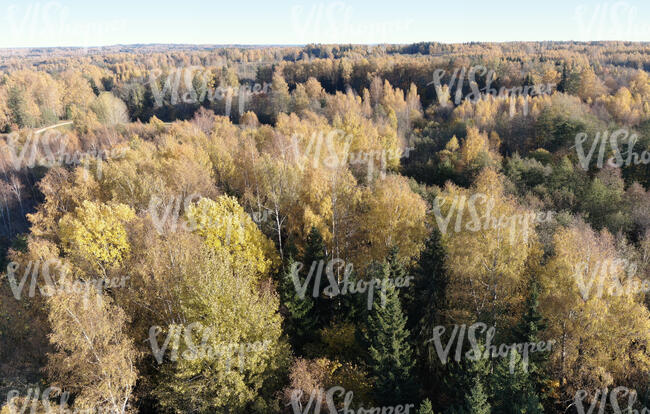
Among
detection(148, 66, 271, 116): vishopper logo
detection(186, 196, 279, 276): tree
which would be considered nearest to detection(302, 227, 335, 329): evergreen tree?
detection(186, 196, 279, 276): tree

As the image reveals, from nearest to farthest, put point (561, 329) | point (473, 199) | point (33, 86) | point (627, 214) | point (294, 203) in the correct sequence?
point (561, 329) → point (473, 199) → point (294, 203) → point (627, 214) → point (33, 86)

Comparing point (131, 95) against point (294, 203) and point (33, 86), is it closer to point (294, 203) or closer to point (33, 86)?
point (33, 86)

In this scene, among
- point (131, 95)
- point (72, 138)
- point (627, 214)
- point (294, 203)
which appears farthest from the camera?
point (131, 95)

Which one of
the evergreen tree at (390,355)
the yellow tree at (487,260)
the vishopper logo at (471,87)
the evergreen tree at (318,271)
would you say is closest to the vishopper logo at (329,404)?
the evergreen tree at (390,355)

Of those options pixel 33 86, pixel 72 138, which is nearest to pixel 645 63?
pixel 72 138

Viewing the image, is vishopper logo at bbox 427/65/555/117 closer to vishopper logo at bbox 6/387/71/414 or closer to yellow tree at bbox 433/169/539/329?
yellow tree at bbox 433/169/539/329

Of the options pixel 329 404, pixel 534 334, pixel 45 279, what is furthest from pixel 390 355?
pixel 45 279
